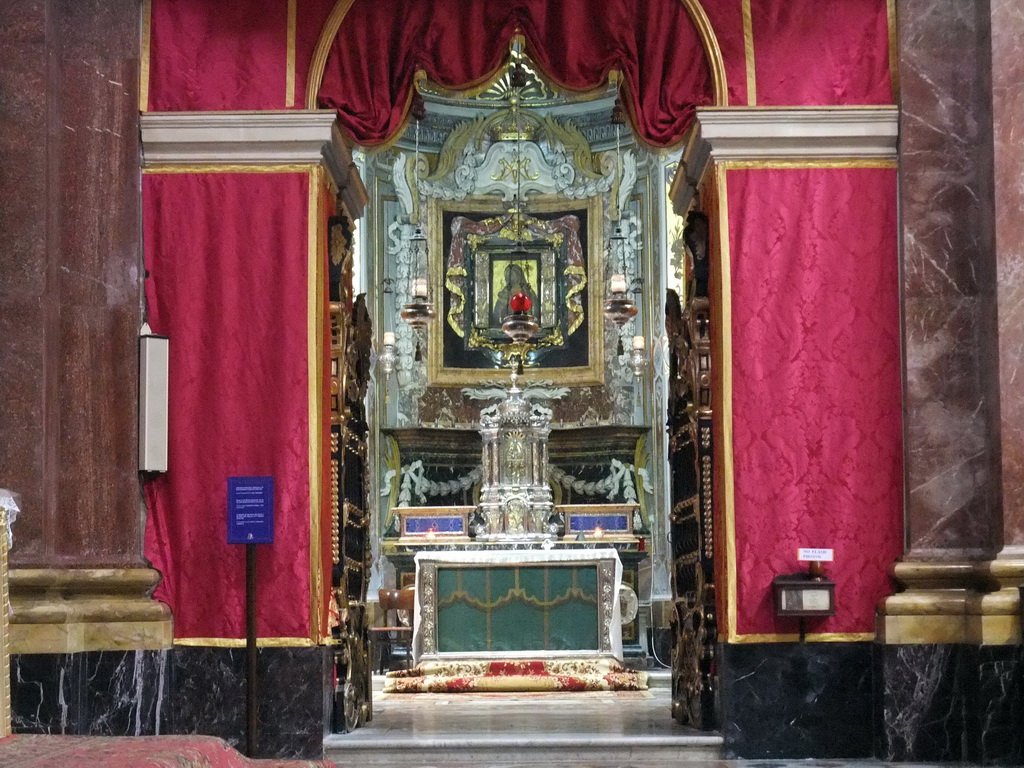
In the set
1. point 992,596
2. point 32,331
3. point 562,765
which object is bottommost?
point 562,765

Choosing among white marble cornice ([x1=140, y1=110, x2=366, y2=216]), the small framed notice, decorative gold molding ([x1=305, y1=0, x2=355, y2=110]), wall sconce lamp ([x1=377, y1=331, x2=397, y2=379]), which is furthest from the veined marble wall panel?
wall sconce lamp ([x1=377, y1=331, x2=397, y2=379])

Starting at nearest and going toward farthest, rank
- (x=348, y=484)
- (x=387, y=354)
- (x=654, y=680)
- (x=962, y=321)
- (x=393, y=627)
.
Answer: (x=962, y=321)
(x=348, y=484)
(x=654, y=680)
(x=393, y=627)
(x=387, y=354)

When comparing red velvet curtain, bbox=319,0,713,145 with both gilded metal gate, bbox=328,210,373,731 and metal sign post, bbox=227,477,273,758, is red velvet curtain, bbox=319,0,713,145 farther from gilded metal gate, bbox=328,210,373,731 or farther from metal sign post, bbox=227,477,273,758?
metal sign post, bbox=227,477,273,758

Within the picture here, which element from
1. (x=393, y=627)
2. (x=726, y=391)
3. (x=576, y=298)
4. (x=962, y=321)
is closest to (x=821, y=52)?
(x=962, y=321)

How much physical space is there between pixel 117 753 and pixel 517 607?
777cm

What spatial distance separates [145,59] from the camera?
857 cm

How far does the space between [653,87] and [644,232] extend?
729 cm

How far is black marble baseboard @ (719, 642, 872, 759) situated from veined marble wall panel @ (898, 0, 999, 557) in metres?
0.86

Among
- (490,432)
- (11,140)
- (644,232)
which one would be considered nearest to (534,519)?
(490,432)

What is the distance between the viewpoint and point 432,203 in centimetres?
1636

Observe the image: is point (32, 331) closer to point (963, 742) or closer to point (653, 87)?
point (653, 87)

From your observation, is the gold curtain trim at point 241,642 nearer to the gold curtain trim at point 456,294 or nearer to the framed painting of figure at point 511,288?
the framed painting of figure at point 511,288

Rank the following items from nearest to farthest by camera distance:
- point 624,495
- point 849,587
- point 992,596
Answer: point 992,596 < point 849,587 < point 624,495

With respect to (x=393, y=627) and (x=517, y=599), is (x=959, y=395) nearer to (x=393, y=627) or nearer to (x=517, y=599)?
(x=517, y=599)
